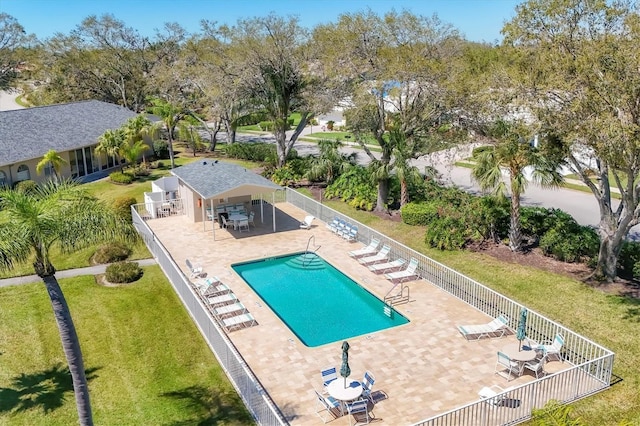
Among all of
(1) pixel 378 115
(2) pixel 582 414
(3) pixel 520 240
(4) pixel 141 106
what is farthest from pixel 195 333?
(4) pixel 141 106

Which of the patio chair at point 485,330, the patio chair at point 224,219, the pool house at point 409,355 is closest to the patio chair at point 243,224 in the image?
the patio chair at point 224,219

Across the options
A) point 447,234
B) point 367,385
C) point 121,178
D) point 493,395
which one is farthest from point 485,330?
point 121,178

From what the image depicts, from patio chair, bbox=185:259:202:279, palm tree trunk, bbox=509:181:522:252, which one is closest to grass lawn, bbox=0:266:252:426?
patio chair, bbox=185:259:202:279

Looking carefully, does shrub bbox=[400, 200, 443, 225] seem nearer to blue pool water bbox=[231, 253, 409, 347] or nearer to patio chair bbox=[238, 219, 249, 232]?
blue pool water bbox=[231, 253, 409, 347]

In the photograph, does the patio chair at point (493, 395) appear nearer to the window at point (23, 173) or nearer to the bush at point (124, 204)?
the bush at point (124, 204)

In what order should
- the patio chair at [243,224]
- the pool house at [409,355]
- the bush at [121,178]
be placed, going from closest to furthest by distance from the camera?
the pool house at [409,355], the patio chair at [243,224], the bush at [121,178]
